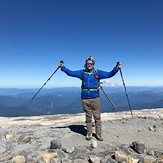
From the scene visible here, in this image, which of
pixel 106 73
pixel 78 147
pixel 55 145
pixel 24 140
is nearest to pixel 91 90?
pixel 106 73

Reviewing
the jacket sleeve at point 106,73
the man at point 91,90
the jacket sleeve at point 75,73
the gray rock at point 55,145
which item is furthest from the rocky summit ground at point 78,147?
the jacket sleeve at point 106,73

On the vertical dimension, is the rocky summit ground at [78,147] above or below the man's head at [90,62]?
below

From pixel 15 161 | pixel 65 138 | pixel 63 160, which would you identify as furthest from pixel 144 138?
pixel 15 161

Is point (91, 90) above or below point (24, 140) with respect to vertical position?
above

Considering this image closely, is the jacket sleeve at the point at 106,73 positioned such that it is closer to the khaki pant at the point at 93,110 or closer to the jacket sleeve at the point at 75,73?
the jacket sleeve at the point at 75,73

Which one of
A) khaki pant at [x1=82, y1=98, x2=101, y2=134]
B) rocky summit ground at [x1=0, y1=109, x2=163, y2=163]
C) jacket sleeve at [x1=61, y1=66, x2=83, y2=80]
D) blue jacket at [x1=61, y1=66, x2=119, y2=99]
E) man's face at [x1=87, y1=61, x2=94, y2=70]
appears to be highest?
man's face at [x1=87, y1=61, x2=94, y2=70]

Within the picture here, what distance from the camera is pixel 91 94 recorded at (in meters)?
11.4

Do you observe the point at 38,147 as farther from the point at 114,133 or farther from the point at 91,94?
the point at 114,133

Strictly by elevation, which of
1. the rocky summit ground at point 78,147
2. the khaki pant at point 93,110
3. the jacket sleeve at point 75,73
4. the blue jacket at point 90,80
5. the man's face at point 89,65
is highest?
the man's face at point 89,65

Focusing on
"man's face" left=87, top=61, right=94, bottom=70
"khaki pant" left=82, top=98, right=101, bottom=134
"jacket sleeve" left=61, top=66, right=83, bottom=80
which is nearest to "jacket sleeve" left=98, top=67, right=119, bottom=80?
"man's face" left=87, top=61, right=94, bottom=70

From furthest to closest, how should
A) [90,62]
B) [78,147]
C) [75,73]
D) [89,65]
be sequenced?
[75,73] < [89,65] < [90,62] < [78,147]

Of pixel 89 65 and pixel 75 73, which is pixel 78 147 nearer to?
pixel 75 73

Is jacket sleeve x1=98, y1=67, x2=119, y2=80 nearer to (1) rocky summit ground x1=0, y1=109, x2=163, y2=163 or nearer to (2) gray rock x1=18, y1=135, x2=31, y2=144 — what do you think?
(1) rocky summit ground x1=0, y1=109, x2=163, y2=163

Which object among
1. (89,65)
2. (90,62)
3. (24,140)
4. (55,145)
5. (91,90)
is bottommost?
(55,145)
